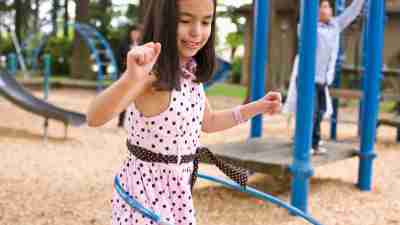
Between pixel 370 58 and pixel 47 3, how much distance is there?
2578cm

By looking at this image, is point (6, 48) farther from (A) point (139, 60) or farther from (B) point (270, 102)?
(A) point (139, 60)

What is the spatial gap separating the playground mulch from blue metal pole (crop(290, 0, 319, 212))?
0.88ft

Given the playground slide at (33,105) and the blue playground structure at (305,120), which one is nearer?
the blue playground structure at (305,120)

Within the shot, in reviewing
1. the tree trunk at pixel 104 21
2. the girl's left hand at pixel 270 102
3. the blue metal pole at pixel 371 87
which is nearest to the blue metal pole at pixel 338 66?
the blue metal pole at pixel 371 87

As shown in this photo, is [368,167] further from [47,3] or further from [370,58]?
[47,3]

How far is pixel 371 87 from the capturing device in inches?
221

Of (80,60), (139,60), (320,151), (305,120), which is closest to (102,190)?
(305,120)

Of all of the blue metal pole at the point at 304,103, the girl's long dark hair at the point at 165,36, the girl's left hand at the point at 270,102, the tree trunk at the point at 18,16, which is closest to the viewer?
the girl's long dark hair at the point at 165,36

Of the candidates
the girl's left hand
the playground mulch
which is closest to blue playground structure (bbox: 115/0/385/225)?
the playground mulch

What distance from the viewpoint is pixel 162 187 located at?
6.77 feet

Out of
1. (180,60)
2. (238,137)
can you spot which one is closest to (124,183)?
(180,60)

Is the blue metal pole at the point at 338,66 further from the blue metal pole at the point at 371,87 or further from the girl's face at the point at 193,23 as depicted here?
the girl's face at the point at 193,23

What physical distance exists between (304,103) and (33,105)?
485cm

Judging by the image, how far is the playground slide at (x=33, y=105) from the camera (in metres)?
8.09
